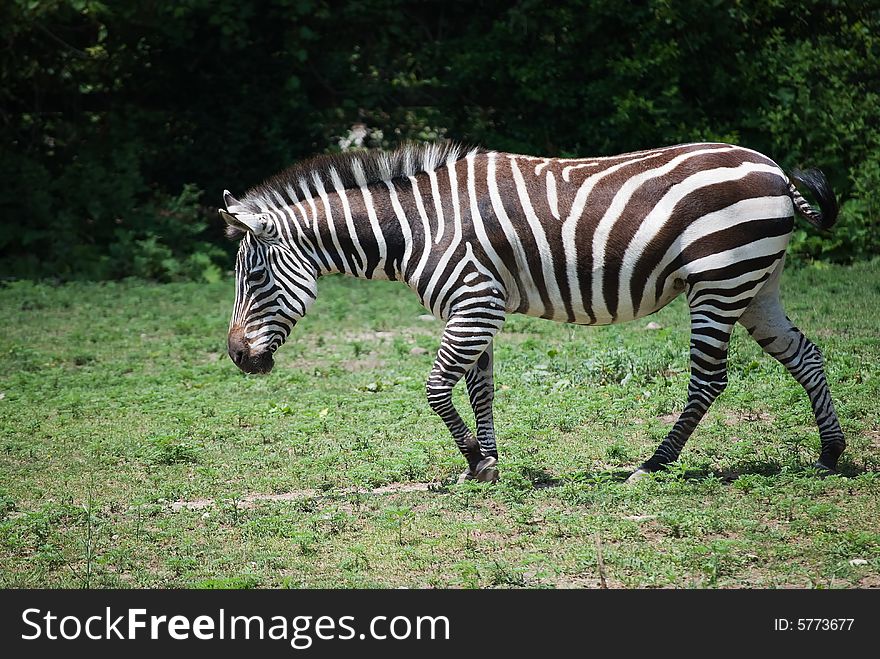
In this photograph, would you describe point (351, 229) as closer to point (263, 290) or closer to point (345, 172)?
point (345, 172)

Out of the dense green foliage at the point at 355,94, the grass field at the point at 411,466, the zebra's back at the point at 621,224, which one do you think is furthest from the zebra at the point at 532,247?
the dense green foliage at the point at 355,94

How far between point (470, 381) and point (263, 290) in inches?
59.5

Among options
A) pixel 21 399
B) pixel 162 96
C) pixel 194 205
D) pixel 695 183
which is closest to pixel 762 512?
pixel 695 183

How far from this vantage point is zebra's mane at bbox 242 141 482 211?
7.25 m

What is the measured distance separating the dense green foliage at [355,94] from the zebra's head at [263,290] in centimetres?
941

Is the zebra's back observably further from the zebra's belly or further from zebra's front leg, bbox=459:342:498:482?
zebra's front leg, bbox=459:342:498:482

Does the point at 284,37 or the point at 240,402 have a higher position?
the point at 284,37

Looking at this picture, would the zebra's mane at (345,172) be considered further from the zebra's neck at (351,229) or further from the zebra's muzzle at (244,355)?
the zebra's muzzle at (244,355)

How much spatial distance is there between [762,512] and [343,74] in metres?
13.6

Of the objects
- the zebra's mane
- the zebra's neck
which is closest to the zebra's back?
the zebra's mane

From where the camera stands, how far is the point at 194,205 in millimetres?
17312

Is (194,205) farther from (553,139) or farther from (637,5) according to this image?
(637,5)

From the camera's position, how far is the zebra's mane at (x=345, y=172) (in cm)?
725

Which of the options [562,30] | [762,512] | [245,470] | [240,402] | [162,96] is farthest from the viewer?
[162,96]
